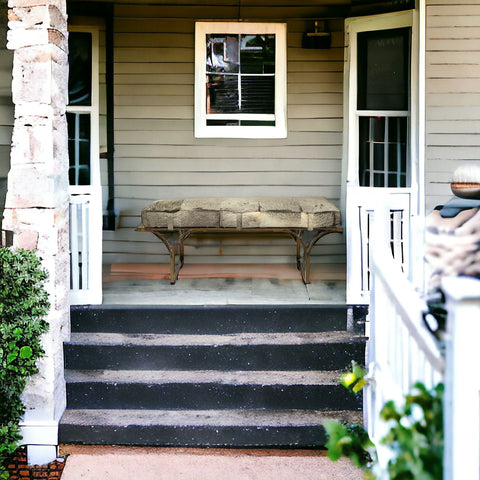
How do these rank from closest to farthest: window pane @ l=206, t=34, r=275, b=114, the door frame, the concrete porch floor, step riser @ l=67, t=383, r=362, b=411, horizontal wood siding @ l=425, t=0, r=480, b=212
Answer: step riser @ l=67, t=383, r=362, b=411, the door frame, the concrete porch floor, horizontal wood siding @ l=425, t=0, r=480, b=212, window pane @ l=206, t=34, r=275, b=114

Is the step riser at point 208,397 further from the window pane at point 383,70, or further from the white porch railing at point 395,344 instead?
the window pane at point 383,70

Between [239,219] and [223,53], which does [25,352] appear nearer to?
[239,219]

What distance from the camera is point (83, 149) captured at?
6422mm

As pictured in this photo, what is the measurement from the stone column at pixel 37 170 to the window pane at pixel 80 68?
2404 millimetres

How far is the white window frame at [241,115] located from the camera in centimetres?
632

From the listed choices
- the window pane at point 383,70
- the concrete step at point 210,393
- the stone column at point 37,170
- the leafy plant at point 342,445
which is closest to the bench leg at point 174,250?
the concrete step at point 210,393

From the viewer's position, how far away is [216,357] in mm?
4340

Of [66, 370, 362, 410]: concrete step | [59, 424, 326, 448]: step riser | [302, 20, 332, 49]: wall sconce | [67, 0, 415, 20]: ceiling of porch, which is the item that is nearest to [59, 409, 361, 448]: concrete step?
[59, 424, 326, 448]: step riser

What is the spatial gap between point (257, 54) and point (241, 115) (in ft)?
1.98

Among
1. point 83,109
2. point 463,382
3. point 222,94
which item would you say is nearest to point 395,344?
point 463,382

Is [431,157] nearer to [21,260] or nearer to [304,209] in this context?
[304,209]

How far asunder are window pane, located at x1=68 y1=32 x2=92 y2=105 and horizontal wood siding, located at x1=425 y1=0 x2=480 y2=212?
10.2 feet

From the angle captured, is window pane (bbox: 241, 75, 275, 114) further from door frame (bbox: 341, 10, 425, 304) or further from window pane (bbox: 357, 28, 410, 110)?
window pane (bbox: 357, 28, 410, 110)

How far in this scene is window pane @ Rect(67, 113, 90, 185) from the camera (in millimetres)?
6402
